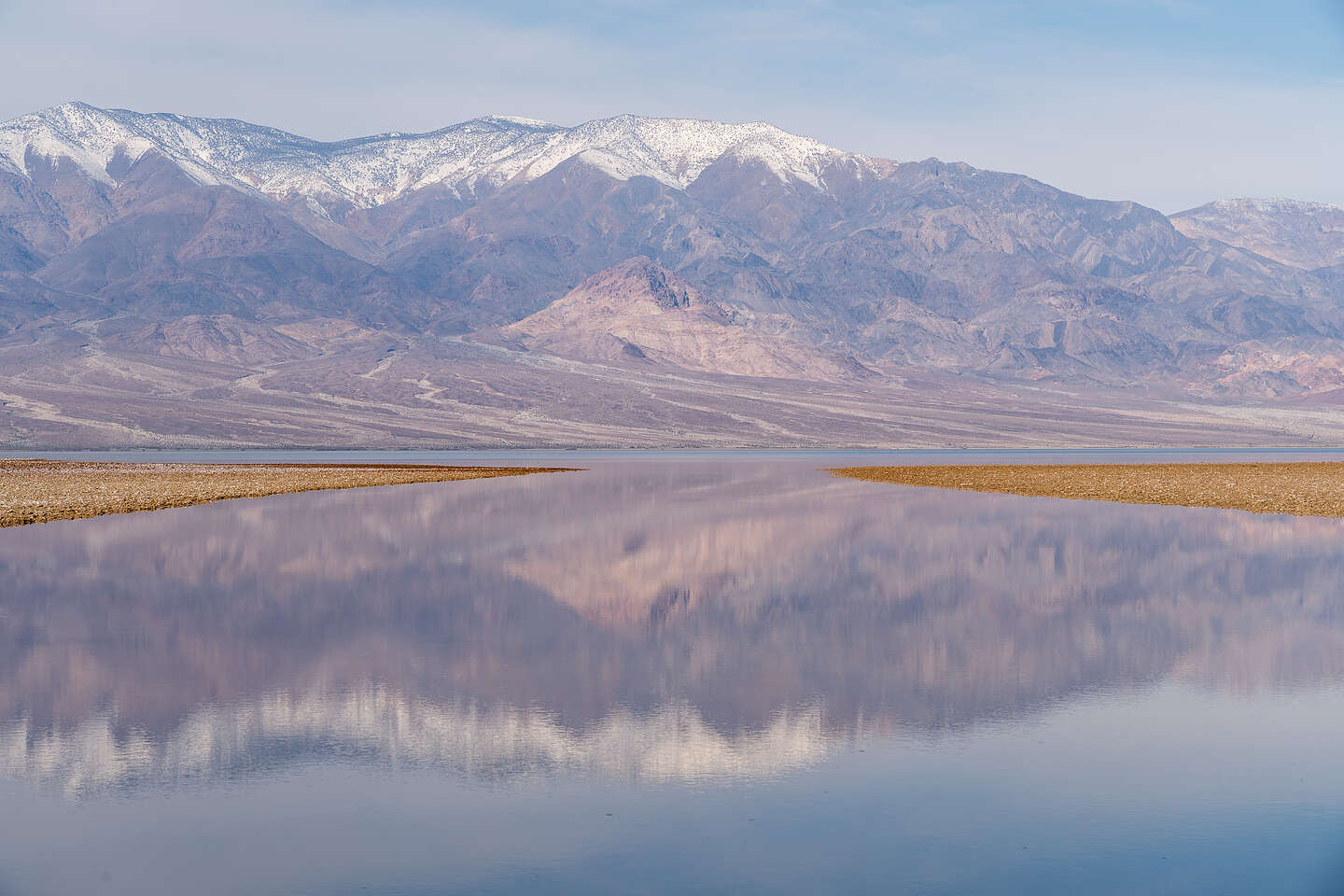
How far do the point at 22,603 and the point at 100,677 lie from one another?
754cm

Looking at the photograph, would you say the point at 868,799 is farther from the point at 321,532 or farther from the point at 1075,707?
the point at 321,532

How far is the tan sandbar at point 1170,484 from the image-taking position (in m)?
50.1

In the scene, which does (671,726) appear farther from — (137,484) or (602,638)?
(137,484)

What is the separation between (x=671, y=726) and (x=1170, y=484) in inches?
2191

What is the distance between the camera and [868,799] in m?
10.6

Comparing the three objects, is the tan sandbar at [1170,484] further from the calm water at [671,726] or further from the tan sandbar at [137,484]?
the tan sandbar at [137,484]

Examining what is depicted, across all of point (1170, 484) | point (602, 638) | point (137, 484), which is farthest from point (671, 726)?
point (137, 484)

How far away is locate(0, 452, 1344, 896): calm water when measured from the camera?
9328mm

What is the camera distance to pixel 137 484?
6475cm

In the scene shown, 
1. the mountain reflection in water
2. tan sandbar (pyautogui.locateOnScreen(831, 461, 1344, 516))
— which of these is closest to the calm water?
the mountain reflection in water

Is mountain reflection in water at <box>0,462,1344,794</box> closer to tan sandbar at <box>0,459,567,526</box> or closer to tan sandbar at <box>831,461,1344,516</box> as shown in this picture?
tan sandbar at <box>0,459,567,526</box>

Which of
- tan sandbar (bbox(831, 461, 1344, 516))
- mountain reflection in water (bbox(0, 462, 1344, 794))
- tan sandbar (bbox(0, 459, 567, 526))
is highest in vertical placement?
mountain reflection in water (bbox(0, 462, 1344, 794))

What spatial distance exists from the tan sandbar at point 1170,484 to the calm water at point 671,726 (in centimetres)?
2434

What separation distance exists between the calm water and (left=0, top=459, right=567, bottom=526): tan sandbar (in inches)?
809
